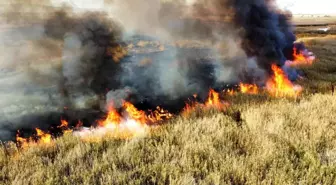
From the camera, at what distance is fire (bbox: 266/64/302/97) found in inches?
376

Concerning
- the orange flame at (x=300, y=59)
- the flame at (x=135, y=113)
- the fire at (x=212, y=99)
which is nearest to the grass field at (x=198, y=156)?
the flame at (x=135, y=113)

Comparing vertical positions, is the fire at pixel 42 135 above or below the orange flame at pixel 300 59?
below

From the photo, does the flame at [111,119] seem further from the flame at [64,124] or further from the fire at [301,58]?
the fire at [301,58]

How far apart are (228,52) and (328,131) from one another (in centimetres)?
816

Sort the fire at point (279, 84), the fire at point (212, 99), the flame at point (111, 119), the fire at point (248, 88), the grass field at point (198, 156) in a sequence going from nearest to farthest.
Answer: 1. the grass field at point (198, 156)
2. the flame at point (111, 119)
3. the fire at point (212, 99)
4. the fire at point (279, 84)
5. the fire at point (248, 88)

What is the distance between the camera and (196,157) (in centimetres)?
419

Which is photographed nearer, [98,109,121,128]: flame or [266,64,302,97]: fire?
[98,109,121,128]: flame

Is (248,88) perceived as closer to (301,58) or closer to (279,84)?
(279,84)

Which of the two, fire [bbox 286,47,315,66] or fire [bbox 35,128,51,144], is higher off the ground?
fire [bbox 286,47,315,66]

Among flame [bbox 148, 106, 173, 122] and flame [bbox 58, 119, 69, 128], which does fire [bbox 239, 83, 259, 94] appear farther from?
flame [bbox 58, 119, 69, 128]

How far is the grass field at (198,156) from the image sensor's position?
3.70m

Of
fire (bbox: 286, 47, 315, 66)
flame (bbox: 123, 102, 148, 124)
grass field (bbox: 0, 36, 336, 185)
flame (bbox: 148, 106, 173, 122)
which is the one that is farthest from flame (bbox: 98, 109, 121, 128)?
fire (bbox: 286, 47, 315, 66)

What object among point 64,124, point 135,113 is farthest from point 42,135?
point 135,113

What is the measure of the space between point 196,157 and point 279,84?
762 centimetres
